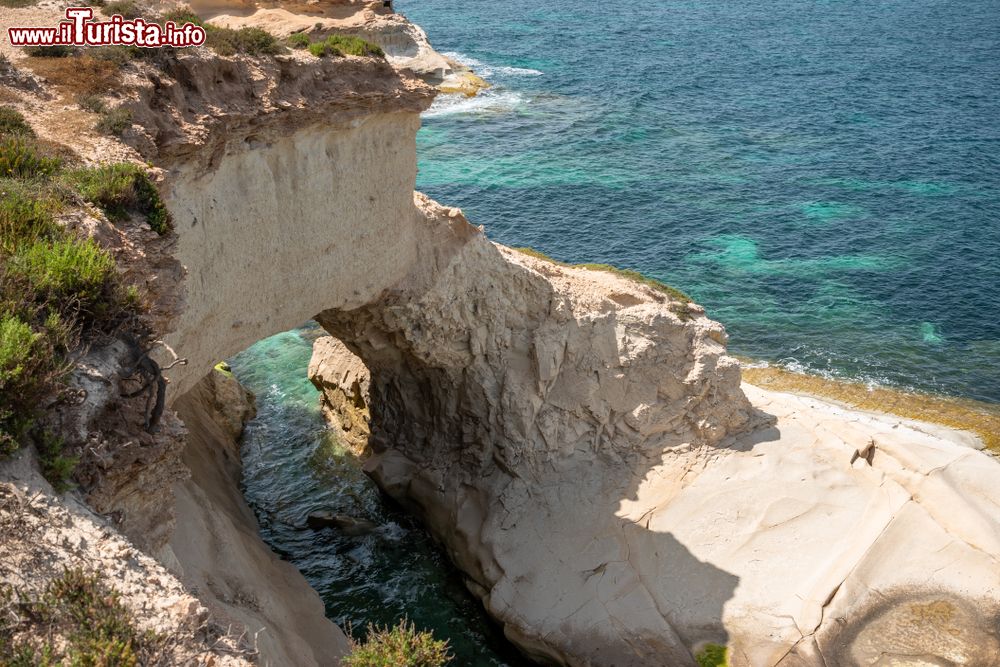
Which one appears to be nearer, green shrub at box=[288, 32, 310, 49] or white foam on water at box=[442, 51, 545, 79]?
green shrub at box=[288, 32, 310, 49]

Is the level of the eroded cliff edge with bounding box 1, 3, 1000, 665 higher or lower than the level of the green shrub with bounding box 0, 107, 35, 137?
lower

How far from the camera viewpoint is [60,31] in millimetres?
17531

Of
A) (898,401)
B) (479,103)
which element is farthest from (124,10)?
(479,103)

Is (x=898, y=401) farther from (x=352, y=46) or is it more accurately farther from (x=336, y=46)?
(x=336, y=46)

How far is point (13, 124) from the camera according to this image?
14414mm

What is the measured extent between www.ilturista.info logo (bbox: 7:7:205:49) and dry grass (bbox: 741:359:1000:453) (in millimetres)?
24429

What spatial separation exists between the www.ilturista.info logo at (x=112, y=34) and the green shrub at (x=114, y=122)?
2.59 m

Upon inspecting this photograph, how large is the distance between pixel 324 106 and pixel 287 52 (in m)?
1.32

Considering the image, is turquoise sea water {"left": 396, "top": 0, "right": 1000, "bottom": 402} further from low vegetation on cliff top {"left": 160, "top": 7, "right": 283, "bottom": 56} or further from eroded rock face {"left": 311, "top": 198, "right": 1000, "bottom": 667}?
low vegetation on cliff top {"left": 160, "top": 7, "right": 283, "bottom": 56}

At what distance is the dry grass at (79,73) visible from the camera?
16078mm

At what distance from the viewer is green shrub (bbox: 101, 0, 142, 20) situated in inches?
725

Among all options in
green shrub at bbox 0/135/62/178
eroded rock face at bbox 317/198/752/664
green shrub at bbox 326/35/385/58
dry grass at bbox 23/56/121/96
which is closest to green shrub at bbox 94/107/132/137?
dry grass at bbox 23/56/121/96

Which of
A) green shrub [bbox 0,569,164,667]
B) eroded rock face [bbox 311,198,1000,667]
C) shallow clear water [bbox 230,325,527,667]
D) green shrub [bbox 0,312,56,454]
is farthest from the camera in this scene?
shallow clear water [bbox 230,325,527,667]

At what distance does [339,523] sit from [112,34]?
549 inches
